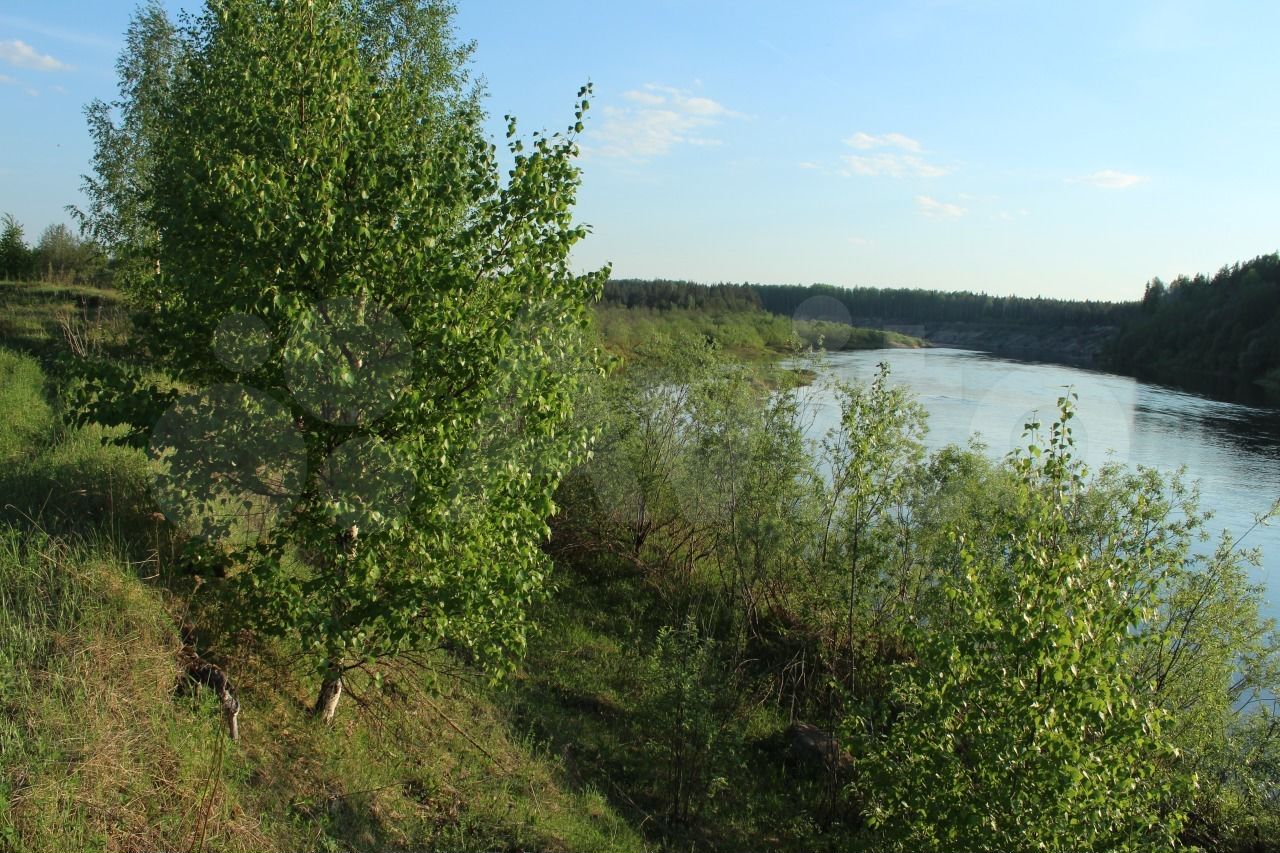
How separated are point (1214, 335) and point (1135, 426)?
130ft

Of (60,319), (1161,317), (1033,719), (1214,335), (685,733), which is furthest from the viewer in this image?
(1161,317)

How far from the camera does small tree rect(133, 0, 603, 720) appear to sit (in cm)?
622

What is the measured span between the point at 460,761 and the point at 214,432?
4.04 m

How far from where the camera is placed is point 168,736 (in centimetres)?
576

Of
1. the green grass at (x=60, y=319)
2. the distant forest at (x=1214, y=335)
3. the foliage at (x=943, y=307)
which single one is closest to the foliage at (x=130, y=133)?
the green grass at (x=60, y=319)

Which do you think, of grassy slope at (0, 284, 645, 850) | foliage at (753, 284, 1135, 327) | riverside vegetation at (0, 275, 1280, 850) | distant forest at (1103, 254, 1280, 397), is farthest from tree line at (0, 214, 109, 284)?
foliage at (753, 284, 1135, 327)

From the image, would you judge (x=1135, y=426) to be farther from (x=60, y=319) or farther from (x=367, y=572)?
(x=60, y=319)

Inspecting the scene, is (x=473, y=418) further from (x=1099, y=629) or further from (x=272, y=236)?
(x=1099, y=629)

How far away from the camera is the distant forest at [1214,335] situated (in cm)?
6003

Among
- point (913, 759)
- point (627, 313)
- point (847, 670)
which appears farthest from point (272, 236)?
point (627, 313)

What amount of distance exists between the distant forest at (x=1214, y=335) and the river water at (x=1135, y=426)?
1088 centimetres

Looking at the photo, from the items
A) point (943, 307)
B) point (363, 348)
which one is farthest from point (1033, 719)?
point (943, 307)

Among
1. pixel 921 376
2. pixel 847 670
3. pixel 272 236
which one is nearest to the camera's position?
pixel 272 236

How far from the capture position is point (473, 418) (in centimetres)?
654
